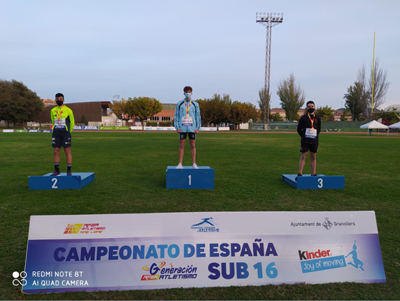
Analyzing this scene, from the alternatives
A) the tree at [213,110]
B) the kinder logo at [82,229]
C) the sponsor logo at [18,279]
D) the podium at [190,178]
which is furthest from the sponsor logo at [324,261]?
the tree at [213,110]

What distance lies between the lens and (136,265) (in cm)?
244

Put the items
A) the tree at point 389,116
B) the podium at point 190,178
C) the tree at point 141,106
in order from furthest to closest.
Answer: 1. the tree at point 141,106
2. the tree at point 389,116
3. the podium at point 190,178

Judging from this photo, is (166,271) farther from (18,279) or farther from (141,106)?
(141,106)

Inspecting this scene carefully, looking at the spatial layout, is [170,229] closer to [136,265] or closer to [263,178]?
[136,265]

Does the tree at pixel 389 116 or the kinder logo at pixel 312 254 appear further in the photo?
the tree at pixel 389 116

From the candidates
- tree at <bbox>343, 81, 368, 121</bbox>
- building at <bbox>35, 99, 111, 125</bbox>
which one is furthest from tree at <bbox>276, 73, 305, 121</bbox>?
building at <bbox>35, 99, 111, 125</bbox>

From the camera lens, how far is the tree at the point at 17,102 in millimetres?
59938

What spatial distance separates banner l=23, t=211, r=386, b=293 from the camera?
2.42 m

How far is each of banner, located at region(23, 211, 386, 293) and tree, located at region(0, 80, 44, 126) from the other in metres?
70.8

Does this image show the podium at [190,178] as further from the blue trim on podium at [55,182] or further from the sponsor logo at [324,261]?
the sponsor logo at [324,261]

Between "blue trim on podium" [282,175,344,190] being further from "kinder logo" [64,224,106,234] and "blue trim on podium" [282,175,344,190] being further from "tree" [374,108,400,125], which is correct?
"tree" [374,108,400,125]

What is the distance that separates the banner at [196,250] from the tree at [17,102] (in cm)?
7084

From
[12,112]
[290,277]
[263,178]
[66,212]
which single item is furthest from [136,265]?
[12,112]

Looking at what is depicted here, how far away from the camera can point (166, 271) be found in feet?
8.09
